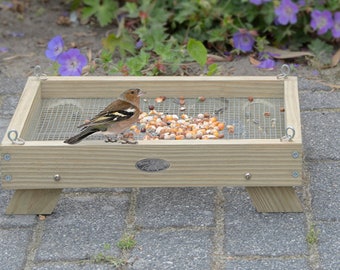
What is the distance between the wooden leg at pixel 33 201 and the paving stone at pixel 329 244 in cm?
126

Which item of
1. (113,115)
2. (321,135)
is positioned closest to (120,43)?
(321,135)

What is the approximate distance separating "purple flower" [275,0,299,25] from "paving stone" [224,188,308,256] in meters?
1.90

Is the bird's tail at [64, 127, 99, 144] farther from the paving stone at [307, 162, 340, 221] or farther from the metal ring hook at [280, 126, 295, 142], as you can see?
the paving stone at [307, 162, 340, 221]

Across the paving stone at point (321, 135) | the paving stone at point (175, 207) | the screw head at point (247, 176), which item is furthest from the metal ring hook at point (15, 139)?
the paving stone at point (321, 135)

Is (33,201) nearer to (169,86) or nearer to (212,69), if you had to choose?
(169,86)

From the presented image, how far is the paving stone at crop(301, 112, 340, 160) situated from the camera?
16.1 feet

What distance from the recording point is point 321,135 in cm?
511

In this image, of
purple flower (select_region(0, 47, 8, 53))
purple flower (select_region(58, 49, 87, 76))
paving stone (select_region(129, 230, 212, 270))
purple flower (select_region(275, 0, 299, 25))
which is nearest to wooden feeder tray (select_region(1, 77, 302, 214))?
paving stone (select_region(129, 230, 212, 270))

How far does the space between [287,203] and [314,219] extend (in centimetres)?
15

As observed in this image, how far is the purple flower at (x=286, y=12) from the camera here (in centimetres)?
596

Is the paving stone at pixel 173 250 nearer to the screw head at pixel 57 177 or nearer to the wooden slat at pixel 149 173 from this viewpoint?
the wooden slat at pixel 149 173

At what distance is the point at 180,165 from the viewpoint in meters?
4.14

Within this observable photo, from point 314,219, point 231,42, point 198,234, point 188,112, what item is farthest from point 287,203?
point 231,42

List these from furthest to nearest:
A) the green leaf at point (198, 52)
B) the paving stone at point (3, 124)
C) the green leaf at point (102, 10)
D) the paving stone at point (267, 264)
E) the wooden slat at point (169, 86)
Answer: the green leaf at point (102, 10) → the green leaf at point (198, 52) → the paving stone at point (3, 124) → the wooden slat at point (169, 86) → the paving stone at point (267, 264)
